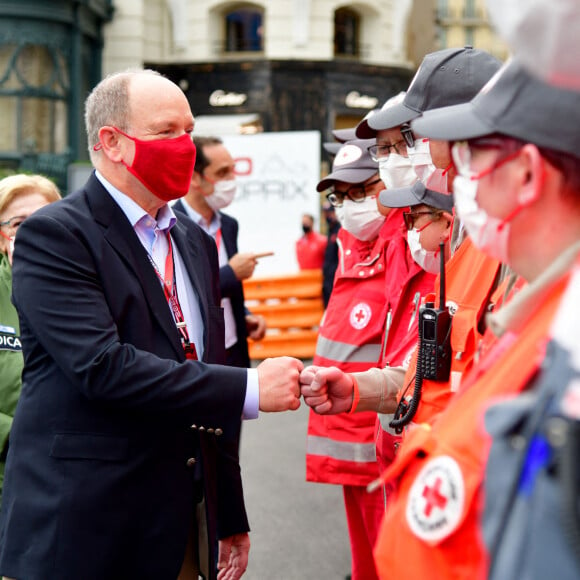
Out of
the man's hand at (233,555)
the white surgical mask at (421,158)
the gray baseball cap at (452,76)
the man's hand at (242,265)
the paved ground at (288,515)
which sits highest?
the gray baseball cap at (452,76)

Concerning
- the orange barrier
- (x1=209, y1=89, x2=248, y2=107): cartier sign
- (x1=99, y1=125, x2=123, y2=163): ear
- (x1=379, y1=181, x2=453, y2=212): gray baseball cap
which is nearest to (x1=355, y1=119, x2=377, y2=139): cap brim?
(x1=379, y1=181, x2=453, y2=212): gray baseball cap

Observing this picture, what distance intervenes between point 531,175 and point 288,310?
416 inches

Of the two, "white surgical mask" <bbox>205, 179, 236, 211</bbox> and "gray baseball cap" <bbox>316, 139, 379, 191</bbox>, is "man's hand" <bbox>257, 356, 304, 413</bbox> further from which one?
"white surgical mask" <bbox>205, 179, 236, 211</bbox>

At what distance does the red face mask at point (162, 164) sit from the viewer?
2912 millimetres

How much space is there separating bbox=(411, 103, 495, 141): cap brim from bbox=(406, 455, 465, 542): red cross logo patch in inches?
23.4

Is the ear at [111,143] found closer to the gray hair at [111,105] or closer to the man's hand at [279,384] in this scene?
the gray hair at [111,105]

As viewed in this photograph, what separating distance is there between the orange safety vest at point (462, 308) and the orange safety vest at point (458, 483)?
2.72 ft

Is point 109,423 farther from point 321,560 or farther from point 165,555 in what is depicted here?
point 321,560

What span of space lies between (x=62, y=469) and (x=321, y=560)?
123 inches

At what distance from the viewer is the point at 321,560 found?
17.6 ft

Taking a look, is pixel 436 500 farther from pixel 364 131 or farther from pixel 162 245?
pixel 364 131

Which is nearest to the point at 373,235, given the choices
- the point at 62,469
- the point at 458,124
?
the point at 62,469

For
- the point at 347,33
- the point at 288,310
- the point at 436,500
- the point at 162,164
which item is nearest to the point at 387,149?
the point at 162,164

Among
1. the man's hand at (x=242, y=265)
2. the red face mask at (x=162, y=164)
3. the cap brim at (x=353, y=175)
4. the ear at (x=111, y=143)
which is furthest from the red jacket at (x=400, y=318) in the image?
the man's hand at (x=242, y=265)
